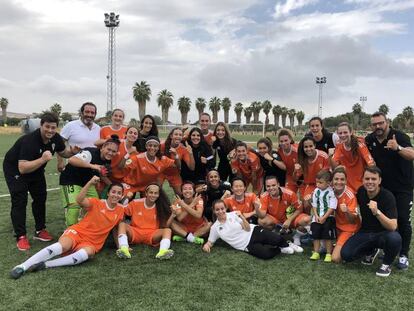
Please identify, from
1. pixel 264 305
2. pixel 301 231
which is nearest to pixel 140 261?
pixel 264 305

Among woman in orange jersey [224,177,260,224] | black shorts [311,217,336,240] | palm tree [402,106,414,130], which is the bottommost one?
black shorts [311,217,336,240]

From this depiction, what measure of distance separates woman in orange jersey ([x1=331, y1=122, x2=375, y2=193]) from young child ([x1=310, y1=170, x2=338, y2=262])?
1.44ft

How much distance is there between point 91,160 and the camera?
565cm

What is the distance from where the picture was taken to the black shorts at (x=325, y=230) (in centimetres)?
524

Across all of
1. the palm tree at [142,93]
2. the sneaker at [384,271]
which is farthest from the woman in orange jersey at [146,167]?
the palm tree at [142,93]

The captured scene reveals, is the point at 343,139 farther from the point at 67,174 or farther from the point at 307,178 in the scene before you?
the point at 67,174

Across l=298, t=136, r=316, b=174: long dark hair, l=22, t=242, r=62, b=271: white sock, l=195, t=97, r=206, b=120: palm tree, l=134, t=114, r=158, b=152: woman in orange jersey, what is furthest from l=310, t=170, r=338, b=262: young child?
l=195, t=97, r=206, b=120: palm tree

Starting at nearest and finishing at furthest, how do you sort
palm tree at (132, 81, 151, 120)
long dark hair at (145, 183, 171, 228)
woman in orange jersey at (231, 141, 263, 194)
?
long dark hair at (145, 183, 171, 228) → woman in orange jersey at (231, 141, 263, 194) → palm tree at (132, 81, 151, 120)

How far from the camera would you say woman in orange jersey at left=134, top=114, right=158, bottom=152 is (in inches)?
260

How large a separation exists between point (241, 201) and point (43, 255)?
9.33 feet

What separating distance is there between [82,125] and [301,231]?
3.79m

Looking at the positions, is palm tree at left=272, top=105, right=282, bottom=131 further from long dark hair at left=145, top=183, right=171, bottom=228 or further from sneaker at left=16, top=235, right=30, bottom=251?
sneaker at left=16, top=235, right=30, bottom=251

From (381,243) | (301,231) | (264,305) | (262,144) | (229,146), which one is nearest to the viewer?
(264,305)

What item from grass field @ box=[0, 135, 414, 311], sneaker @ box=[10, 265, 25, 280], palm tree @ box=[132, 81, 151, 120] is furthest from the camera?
palm tree @ box=[132, 81, 151, 120]
